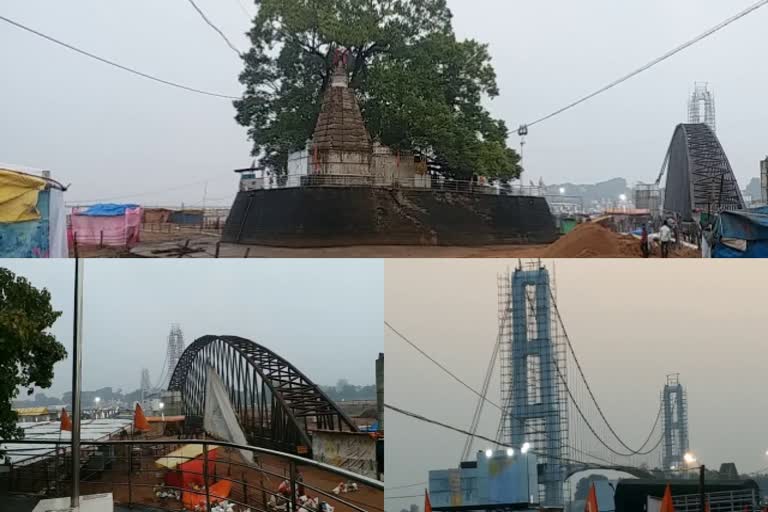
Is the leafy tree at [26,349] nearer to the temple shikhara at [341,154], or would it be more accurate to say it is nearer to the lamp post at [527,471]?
the temple shikhara at [341,154]

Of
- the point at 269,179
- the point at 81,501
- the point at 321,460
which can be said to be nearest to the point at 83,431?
the point at 81,501

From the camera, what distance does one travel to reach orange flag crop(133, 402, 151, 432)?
4309mm

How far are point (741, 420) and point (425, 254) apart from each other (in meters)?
2.22

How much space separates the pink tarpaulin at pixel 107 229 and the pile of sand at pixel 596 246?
2533 mm

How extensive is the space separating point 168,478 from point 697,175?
382 centimetres

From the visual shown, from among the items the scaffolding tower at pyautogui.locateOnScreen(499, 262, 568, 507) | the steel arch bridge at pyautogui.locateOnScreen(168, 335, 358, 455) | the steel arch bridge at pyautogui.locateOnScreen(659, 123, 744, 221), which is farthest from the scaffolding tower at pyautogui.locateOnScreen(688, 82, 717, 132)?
the steel arch bridge at pyautogui.locateOnScreen(168, 335, 358, 455)

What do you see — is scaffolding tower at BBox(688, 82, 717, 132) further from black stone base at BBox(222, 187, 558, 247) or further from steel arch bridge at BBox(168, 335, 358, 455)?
steel arch bridge at BBox(168, 335, 358, 455)

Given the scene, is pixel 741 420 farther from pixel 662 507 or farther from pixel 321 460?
pixel 321 460

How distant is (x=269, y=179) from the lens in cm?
423

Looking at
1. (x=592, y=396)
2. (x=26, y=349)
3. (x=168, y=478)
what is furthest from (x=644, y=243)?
(x=26, y=349)

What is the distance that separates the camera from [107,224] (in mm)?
4191

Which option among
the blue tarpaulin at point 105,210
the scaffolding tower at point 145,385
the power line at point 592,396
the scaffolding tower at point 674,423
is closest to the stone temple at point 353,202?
the power line at point 592,396

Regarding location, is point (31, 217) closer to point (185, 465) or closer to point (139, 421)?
point (139, 421)

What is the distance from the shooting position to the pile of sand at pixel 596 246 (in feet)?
13.9
